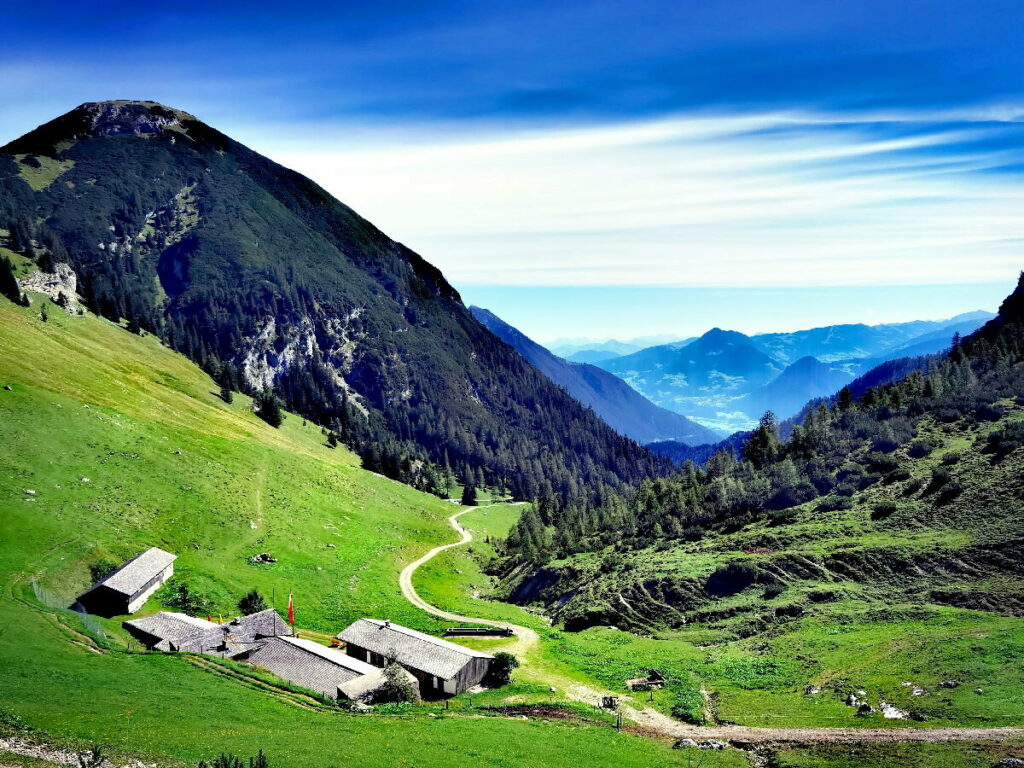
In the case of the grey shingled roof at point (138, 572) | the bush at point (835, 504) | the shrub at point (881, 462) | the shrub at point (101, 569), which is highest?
the shrub at point (881, 462)

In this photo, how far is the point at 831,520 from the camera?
91562 millimetres

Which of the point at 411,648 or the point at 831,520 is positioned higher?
the point at 831,520

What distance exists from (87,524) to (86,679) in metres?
39.1

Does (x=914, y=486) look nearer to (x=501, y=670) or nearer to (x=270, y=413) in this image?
(x=501, y=670)

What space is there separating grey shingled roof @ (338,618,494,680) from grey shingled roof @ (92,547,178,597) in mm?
20753

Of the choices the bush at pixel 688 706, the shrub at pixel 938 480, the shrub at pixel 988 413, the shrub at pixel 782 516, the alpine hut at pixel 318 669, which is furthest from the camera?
the shrub at pixel 988 413

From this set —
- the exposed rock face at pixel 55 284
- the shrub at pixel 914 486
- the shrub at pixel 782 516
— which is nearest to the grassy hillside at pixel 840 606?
the shrub at pixel 914 486

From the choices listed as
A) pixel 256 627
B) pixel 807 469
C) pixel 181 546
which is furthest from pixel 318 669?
pixel 807 469

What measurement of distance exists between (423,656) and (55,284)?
6611 inches

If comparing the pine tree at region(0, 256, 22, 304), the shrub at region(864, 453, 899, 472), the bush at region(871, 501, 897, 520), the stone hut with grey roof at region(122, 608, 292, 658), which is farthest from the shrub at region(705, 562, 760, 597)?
the pine tree at region(0, 256, 22, 304)

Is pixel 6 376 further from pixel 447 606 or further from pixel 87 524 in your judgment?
pixel 447 606

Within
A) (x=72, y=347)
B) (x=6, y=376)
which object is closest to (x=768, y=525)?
(x=6, y=376)

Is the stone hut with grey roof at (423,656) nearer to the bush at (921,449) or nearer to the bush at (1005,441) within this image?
the bush at (1005,441)

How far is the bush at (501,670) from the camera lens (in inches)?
2206
